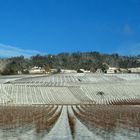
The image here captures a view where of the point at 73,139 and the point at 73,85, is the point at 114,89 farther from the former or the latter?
the point at 73,139

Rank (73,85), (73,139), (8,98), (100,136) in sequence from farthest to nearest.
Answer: (73,85)
(8,98)
(100,136)
(73,139)

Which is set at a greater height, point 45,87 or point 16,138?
point 45,87

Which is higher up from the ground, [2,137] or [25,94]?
[25,94]

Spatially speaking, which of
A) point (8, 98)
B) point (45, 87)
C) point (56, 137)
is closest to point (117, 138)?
point (56, 137)

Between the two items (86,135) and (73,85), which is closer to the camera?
(86,135)

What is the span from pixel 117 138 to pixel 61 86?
9823 centimetres

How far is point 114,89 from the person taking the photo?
124 m

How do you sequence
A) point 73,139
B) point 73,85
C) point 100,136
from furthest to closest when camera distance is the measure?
point 73,85, point 100,136, point 73,139

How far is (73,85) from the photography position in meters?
129

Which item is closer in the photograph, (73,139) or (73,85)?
(73,139)

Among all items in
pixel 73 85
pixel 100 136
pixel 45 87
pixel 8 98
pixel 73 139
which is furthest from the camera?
pixel 73 85

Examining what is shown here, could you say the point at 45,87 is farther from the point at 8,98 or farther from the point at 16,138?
the point at 16,138

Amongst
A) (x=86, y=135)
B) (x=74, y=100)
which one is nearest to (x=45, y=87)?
(x=74, y=100)

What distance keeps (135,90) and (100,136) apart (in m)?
97.9
